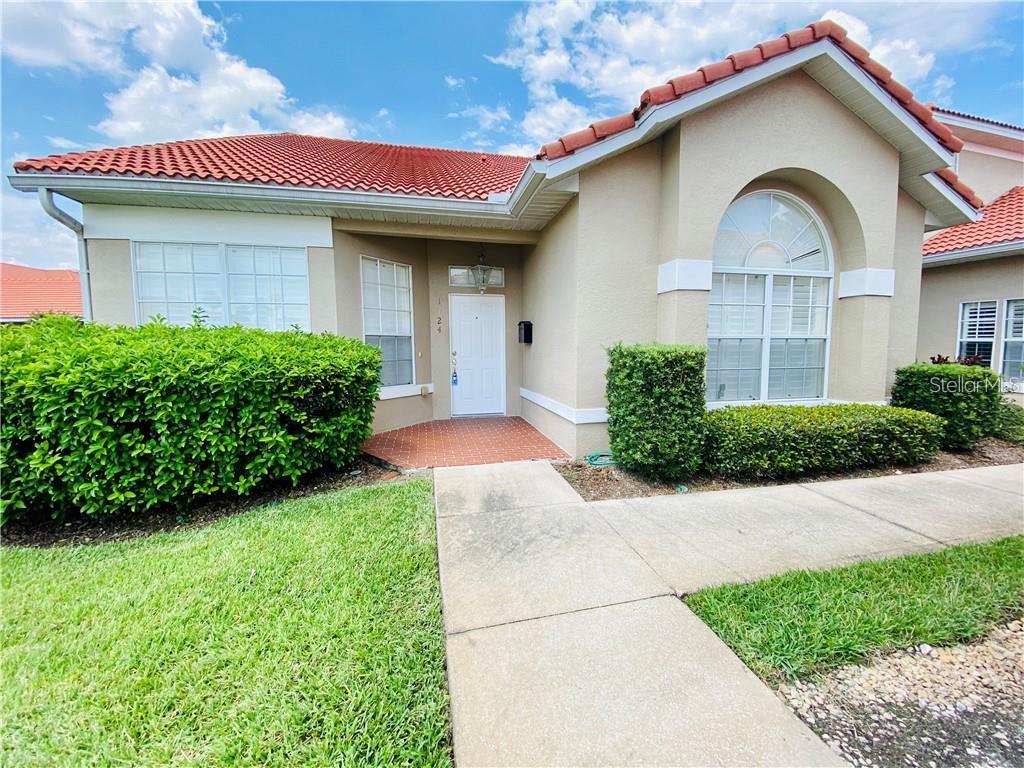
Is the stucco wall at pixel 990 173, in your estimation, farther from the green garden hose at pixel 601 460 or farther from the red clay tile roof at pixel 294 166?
the green garden hose at pixel 601 460

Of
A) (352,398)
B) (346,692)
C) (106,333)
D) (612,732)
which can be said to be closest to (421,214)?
(352,398)

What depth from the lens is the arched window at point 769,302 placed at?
6.27 meters

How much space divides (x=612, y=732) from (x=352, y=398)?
445cm

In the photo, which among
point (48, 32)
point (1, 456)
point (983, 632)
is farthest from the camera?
point (48, 32)

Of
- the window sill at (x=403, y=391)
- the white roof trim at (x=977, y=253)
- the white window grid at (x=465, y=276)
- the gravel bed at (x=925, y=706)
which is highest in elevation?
the white roof trim at (x=977, y=253)

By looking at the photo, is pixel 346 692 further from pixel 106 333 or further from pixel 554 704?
pixel 106 333

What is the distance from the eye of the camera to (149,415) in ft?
13.1

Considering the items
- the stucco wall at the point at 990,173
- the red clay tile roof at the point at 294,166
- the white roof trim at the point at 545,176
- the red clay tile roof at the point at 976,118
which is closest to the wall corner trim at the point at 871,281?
the white roof trim at the point at 545,176

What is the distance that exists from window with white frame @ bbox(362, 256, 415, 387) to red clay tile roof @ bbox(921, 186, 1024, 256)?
10261 millimetres

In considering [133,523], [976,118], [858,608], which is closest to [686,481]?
[858,608]

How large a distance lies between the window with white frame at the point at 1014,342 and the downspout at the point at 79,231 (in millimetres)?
16795

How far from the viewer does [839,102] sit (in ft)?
19.6

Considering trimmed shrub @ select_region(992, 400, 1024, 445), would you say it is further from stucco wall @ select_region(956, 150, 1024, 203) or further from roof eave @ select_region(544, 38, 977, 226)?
stucco wall @ select_region(956, 150, 1024, 203)

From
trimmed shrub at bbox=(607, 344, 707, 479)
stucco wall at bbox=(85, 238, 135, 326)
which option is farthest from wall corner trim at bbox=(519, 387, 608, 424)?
stucco wall at bbox=(85, 238, 135, 326)
